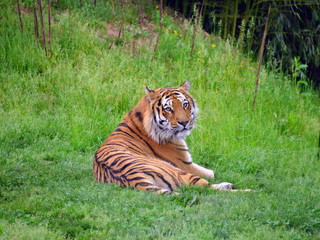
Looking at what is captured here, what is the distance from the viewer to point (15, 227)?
377 centimetres

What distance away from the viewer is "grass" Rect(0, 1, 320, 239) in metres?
4.04

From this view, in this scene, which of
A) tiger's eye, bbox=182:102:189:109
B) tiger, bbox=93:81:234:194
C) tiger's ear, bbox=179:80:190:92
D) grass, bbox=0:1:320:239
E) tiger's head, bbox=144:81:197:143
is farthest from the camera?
tiger's ear, bbox=179:80:190:92

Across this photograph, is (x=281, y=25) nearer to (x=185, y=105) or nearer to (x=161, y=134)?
(x=185, y=105)

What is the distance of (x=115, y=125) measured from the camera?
26.3 ft

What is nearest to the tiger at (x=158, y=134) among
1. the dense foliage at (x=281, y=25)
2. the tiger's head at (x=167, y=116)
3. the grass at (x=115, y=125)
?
the tiger's head at (x=167, y=116)

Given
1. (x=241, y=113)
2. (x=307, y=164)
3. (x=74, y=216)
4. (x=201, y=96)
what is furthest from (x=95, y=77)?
(x=74, y=216)

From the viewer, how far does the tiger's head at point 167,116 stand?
585 cm

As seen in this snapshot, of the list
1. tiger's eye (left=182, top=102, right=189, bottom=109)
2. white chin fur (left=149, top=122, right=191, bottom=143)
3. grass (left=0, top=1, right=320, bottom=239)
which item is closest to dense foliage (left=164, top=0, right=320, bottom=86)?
grass (left=0, top=1, right=320, bottom=239)

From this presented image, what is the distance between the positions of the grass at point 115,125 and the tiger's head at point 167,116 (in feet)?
3.01

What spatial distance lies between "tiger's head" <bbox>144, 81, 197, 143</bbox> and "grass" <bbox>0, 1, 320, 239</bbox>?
0.92m

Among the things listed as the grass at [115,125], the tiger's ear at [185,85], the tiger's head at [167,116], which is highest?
the tiger's ear at [185,85]

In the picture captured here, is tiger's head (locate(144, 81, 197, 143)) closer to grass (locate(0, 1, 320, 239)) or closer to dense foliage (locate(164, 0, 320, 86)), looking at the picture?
grass (locate(0, 1, 320, 239))

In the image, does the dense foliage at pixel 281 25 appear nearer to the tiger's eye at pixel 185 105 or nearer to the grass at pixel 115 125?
the grass at pixel 115 125

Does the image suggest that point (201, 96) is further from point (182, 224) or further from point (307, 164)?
point (182, 224)
